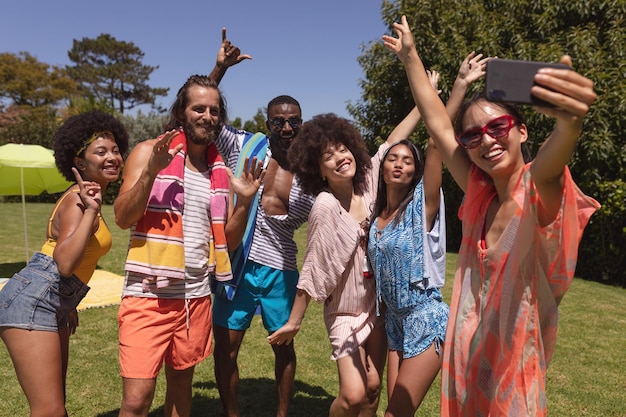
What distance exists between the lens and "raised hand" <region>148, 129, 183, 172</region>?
2854 millimetres

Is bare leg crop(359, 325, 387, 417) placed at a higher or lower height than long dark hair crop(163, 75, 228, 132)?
lower

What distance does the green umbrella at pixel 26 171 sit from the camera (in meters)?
9.60

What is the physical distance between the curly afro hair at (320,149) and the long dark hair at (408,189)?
160 millimetres

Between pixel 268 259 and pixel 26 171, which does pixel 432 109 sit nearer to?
pixel 268 259

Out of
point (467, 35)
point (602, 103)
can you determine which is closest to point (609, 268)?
point (602, 103)

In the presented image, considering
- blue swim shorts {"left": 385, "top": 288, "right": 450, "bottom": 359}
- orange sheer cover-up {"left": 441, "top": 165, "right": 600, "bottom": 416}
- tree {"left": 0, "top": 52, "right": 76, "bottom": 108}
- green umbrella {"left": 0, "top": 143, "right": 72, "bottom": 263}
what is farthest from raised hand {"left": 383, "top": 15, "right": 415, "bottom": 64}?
tree {"left": 0, "top": 52, "right": 76, "bottom": 108}

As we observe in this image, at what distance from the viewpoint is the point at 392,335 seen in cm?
316

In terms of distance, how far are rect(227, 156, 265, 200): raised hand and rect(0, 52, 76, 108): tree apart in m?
47.2

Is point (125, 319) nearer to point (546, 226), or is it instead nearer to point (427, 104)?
point (427, 104)

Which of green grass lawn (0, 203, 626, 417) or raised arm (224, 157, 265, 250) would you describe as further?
green grass lawn (0, 203, 626, 417)

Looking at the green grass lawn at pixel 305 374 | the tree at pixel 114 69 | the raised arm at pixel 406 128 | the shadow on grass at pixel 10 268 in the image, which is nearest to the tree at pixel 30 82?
the tree at pixel 114 69

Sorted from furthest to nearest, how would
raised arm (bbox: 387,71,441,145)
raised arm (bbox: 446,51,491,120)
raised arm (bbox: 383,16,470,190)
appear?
raised arm (bbox: 387,71,441,145) → raised arm (bbox: 446,51,491,120) → raised arm (bbox: 383,16,470,190)

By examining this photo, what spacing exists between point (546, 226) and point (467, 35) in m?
12.0

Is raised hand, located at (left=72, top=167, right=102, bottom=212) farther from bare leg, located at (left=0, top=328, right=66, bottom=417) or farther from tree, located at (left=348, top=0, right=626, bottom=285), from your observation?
tree, located at (left=348, top=0, right=626, bottom=285)
